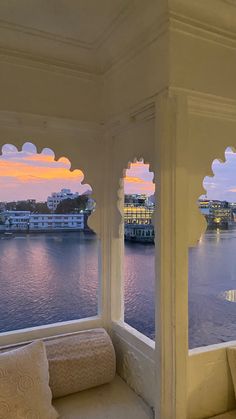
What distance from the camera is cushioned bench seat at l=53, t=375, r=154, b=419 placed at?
1394mm

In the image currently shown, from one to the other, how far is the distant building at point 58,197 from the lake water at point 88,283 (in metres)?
0.19

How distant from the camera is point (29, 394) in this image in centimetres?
128

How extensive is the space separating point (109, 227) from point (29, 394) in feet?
3.13

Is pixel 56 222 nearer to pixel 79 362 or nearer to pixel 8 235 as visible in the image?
pixel 8 235

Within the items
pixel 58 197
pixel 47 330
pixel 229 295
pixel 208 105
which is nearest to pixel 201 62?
pixel 208 105

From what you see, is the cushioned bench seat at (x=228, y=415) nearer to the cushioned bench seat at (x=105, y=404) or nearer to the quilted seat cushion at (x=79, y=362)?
the cushioned bench seat at (x=105, y=404)

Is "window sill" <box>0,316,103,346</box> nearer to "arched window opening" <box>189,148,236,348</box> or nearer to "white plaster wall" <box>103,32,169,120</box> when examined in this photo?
"arched window opening" <box>189,148,236,348</box>

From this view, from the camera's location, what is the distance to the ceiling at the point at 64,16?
1.24 meters

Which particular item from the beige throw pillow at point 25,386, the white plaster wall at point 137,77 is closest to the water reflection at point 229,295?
the beige throw pillow at point 25,386

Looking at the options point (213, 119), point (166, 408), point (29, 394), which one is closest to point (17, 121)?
point (213, 119)

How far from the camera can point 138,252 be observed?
6.04 ft

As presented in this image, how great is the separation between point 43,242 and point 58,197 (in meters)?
→ 0.29

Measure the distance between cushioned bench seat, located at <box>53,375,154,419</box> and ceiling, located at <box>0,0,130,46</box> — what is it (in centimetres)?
184

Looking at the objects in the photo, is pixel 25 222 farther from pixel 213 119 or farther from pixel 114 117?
pixel 213 119
